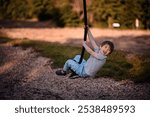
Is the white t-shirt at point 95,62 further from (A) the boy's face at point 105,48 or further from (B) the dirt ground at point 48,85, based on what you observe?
(B) the dirt ground at point 48,85

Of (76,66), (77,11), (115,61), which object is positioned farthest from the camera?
(77,11)

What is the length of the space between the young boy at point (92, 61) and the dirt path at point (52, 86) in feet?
0.79

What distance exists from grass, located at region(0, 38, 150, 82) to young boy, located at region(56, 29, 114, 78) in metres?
0.79

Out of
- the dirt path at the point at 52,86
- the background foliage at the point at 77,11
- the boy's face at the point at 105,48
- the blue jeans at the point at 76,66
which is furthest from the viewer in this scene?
the background foliage at the point at 77,11

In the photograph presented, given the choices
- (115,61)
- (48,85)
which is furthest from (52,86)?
(115,61)

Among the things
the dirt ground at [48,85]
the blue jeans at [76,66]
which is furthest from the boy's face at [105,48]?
the dirt ground at [48,85]

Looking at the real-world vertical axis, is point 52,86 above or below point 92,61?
below

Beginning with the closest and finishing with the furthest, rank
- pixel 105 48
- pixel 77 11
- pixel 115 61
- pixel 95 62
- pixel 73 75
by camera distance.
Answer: pixel 105 48, pixel 95 62, pixel 73 75, pixel 115 61, pixel 77 11

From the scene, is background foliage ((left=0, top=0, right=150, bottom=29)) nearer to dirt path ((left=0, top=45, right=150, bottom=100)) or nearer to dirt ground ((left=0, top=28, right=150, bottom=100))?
dirt ground ((left=0, top=28, right=150, bottom=100))

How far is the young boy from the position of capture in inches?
344

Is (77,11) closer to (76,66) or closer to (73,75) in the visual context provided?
(73,75)

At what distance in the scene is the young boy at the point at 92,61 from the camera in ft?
28.7

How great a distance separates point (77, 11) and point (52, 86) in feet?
56.6

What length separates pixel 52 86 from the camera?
28.8ft
